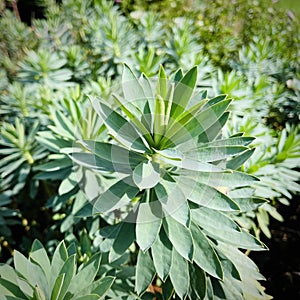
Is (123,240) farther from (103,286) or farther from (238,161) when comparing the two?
(238,161)

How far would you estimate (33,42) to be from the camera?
7.94 ft

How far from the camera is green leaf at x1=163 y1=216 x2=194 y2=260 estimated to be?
0.87 metres

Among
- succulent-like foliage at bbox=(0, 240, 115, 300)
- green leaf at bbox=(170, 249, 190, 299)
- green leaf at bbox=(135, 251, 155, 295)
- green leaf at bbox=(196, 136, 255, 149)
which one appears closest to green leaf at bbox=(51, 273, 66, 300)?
succulent-like foliage at bbox=(0, 240, 115, 300)

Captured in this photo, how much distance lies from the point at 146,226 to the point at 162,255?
114 millimetres

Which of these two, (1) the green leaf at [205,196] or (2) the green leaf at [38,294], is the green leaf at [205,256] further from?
(2) the green leaf at [38,294]

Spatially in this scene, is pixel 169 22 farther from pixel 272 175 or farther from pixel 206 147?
pixel 206 147

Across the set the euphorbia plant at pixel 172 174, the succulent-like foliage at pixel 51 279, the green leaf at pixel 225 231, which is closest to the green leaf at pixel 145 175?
the euphorbia plant at pixel 172 174

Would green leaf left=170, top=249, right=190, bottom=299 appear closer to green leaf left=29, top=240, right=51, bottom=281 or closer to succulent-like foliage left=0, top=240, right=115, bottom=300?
succulent-like foliage left=0, top=240, right=115, bottom=300

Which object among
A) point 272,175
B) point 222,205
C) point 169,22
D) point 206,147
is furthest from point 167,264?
point 169,22

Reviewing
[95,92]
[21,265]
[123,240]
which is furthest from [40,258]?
[95,92]

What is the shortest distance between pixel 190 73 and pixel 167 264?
55cm

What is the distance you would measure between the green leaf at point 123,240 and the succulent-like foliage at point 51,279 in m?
0.07

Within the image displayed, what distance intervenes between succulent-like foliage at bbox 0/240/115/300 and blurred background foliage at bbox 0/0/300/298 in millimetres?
192

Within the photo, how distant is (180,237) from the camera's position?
0.91 m
